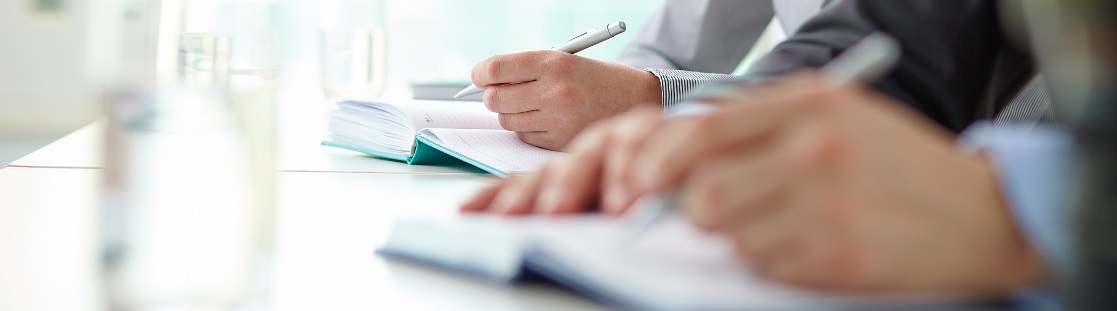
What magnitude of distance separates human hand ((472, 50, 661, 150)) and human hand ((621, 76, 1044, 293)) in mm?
688

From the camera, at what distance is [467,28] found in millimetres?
4801

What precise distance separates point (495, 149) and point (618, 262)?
655 mm

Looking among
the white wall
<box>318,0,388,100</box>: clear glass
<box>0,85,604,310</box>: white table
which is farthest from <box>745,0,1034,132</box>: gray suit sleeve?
the white wall

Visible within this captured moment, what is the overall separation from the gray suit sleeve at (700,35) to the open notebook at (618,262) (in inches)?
53.1

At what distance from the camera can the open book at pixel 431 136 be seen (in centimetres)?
97

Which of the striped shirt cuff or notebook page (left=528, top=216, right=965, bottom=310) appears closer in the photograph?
notebook page (left=528, top=216, right=965, bottom=310)

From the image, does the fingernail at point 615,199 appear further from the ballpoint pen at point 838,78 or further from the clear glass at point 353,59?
the clear glass at point 353,59

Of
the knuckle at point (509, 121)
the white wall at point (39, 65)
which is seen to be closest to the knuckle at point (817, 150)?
the knuckle at point (509, 121)

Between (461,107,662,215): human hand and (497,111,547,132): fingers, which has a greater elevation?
(497,111,547,132): fingers

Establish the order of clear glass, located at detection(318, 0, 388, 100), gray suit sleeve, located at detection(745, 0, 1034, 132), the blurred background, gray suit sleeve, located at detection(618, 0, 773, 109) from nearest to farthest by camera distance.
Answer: gray suit sleeve, located at detection(745, 0, 1034, 132), clear glass, located at detection(318, 0, 388, 100), gray suit sleeve, located at detection(618, 0, 773, 109), the blurred background

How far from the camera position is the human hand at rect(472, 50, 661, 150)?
1.05 metres

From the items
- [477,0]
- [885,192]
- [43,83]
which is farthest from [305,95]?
[43,83]

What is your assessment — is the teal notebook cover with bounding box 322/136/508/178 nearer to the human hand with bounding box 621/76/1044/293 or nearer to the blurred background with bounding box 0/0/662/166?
the human hand with bounding box 621/76/1044/293

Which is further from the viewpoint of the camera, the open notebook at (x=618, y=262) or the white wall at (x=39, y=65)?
the white wall at (x=39, y=65)
